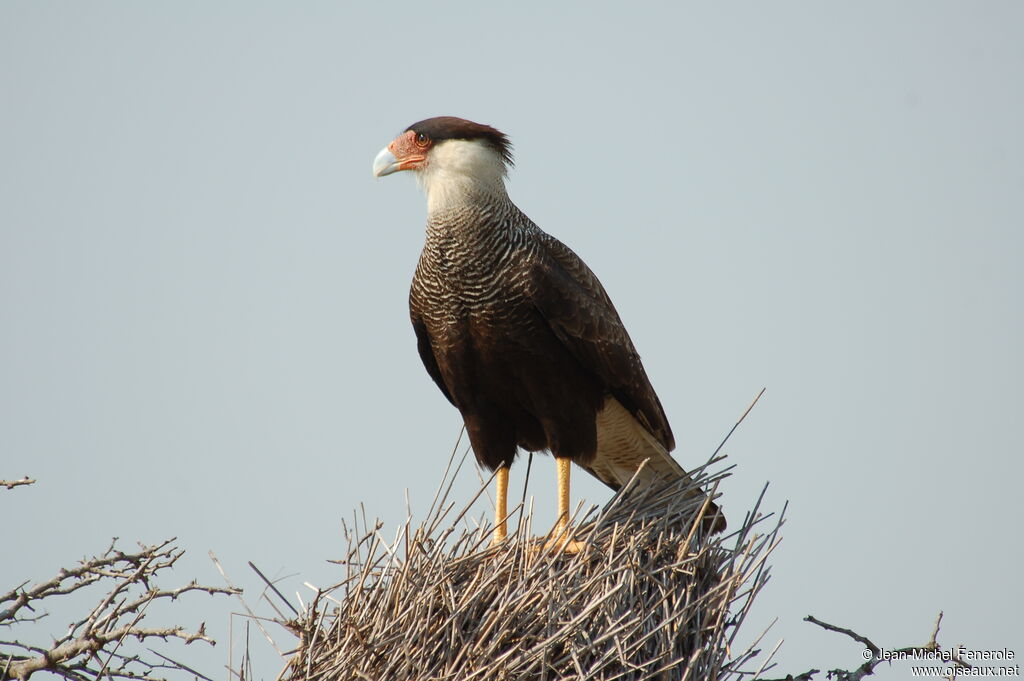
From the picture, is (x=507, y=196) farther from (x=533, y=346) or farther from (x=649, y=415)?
(x=649, y=415)

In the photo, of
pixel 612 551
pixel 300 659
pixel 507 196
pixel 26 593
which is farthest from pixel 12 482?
pixel 507 196

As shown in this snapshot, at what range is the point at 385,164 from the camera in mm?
5520

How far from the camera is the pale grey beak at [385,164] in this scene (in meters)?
5.52

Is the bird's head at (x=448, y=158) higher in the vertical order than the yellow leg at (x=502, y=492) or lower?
higher

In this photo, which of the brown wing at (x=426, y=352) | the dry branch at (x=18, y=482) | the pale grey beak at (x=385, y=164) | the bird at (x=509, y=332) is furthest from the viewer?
the pale grey beak at (x=385, y=164)

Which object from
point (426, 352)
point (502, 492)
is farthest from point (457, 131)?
point (502, 492)

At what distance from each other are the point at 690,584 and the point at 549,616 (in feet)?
2.11

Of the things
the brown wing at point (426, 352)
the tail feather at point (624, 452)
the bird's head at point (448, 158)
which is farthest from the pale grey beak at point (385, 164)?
the tail feather at point (624, 452)

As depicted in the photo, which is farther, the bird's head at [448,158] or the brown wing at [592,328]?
the bird's head at [448,158]

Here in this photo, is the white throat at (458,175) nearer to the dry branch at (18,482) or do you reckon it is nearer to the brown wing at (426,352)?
the brown wing at (426,352)

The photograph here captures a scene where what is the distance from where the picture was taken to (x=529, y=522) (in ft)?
13.9

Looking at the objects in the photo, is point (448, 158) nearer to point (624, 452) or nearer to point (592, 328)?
point (592, 328)

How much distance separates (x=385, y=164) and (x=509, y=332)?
43.5 inches

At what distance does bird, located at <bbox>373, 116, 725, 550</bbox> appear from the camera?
5.07 meters
